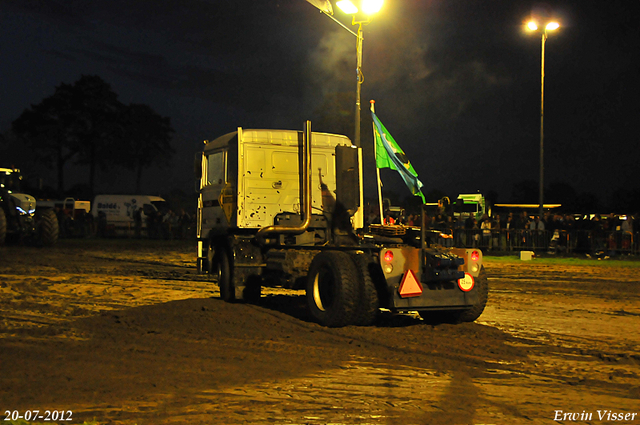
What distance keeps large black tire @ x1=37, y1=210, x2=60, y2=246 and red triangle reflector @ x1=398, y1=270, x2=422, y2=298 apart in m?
21.1

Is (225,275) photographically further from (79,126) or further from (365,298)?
(79,126)

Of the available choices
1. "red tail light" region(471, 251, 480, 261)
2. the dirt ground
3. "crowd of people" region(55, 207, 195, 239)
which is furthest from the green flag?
"crowd of people" region(55, 207, 195, 239)

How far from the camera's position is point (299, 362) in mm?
6582

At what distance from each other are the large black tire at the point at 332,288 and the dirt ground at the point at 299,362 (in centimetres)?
24

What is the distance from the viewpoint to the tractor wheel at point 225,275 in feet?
35.2

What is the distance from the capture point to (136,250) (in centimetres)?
2575

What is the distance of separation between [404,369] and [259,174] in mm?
5257

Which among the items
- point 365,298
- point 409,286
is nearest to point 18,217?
point 365,298

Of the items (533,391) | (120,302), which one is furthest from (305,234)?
(533,391)

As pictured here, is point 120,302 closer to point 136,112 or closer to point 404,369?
point 404,369

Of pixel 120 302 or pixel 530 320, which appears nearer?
pixel 530 320

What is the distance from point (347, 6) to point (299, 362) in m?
10.0

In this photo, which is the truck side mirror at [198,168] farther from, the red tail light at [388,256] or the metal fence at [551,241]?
the metal fence at [551,241]

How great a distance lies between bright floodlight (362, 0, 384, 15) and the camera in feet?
45.0
